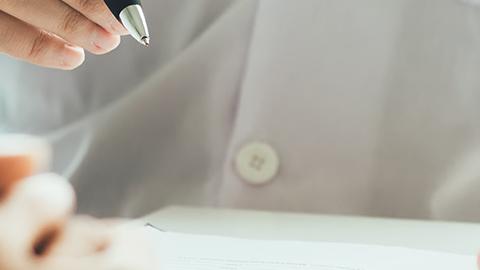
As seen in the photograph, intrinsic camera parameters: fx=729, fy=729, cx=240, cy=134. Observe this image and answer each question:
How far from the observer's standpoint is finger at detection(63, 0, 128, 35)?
31 centimetres

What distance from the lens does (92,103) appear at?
46 centimetres

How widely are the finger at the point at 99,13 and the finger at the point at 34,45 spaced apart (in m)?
0.03

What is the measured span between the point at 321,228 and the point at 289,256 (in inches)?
2.6

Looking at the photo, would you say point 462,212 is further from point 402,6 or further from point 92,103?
point 92,103

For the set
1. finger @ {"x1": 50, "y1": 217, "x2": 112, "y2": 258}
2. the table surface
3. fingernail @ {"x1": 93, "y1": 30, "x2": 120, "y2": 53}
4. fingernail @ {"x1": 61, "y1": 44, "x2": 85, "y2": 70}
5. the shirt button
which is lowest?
finger @ {"x1": 50, "y1": 217, "x2": 112, "y2": 258}

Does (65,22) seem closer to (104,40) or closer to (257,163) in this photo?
(104,40)

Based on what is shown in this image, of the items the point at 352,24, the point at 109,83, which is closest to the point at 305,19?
the point at 352,24

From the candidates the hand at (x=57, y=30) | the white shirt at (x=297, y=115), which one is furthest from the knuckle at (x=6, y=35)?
the white shirt at (x=297, y=115)

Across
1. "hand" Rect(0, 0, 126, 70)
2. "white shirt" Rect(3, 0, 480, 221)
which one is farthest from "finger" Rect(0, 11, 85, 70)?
"white shirt" Rect(3, 0, 480, 221)

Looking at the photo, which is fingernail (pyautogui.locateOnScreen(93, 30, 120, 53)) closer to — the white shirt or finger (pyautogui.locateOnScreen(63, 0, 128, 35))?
finger (pyautogui.locateOnScreen(63, 0, 128, 35))

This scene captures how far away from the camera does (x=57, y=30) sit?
0.33 meters

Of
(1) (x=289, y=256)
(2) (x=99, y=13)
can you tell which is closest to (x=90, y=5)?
(2) (x=99, y=13)

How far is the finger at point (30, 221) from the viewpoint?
0.28 m

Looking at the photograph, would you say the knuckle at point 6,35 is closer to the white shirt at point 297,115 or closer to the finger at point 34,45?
the finger at point 34,45
